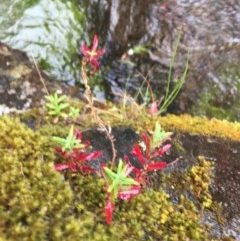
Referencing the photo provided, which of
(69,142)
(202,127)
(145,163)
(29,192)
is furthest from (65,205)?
(202,127)

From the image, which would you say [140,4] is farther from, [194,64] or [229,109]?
[229,109]

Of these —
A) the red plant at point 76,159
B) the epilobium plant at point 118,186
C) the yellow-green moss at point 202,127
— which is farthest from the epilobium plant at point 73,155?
the yellow-green moss at point 202,127

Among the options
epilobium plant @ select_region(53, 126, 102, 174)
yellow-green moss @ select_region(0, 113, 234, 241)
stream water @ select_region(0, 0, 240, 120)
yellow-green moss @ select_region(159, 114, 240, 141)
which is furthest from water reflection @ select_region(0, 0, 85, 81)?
epilobium plant @ select_region(53, 126, 102, 174)

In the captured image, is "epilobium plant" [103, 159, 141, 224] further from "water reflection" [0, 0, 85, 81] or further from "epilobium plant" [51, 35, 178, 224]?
"water reflection" [0, 0, 85, 81]

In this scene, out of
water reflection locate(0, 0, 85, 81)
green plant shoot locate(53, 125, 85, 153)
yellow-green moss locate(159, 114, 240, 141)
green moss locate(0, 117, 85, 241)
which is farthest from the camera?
water reflection locate(0, 0, 85, 81)

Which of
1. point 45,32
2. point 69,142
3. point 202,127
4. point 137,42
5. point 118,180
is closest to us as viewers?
point 118,180

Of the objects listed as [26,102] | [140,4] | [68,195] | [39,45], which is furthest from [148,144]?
[140,4]

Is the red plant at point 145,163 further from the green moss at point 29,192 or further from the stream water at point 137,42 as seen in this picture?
the stream water at point 137,42

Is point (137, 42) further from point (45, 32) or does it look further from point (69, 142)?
point (69, 142)
